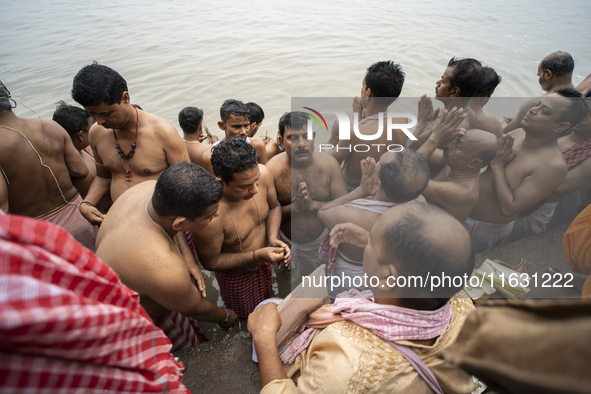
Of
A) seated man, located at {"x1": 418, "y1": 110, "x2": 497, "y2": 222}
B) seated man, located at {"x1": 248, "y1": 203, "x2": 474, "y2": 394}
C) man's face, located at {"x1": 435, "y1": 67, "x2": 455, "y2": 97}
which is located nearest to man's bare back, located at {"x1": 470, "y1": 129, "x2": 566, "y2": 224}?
seated man, located at {"x1": 418, "y1": 110, "x2": 497, "y2": 222}

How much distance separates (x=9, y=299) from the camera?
0.61m

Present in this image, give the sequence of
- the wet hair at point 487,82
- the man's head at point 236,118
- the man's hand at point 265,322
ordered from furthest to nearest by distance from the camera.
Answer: the man's head at point 236,118
the wet hair at point 487,82
the man's hand at point 265,322

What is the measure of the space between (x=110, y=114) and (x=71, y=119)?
4.46 feet

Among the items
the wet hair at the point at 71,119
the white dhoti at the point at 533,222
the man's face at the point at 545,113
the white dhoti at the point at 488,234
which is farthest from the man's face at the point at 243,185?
the wet hair at the point at 71,119

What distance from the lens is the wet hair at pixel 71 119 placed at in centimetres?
331

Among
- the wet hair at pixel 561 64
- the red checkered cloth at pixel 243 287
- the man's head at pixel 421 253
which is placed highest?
the wet hair at pixel 561 64

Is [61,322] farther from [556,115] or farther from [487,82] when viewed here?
[487,82]

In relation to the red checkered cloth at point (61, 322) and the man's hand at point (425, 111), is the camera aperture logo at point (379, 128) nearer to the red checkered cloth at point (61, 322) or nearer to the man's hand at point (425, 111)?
the man's hand at point (425, 111)

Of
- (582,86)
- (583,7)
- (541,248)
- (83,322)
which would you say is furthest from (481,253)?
(583,7)

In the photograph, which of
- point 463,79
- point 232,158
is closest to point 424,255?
point 232,158

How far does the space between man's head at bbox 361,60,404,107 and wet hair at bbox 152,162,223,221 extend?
1.91 meters

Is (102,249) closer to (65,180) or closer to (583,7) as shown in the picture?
(65,180)

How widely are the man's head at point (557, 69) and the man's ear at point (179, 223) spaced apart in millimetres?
4721

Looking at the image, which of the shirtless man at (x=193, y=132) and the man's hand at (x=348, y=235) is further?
the shirtless man at (x=193, y=132)
